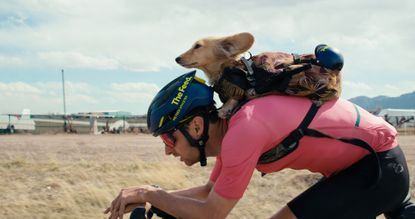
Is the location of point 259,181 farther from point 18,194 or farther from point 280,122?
point 280,122

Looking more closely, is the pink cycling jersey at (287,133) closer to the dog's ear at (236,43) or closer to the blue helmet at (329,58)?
the blue helmet at (329,58)

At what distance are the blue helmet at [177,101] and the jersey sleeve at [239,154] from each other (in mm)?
418

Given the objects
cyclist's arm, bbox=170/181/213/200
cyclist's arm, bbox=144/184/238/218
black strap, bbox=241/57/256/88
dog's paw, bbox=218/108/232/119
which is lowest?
cyclist's arm, bbox=170/181/213/200

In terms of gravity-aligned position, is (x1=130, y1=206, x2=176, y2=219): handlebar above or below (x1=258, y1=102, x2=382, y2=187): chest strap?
below

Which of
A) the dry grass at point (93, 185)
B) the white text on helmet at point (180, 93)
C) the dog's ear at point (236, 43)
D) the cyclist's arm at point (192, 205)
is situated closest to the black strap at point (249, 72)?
the white text on helmet at point (180, 93)

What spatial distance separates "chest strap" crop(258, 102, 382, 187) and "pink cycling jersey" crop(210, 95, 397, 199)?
0.02 metres

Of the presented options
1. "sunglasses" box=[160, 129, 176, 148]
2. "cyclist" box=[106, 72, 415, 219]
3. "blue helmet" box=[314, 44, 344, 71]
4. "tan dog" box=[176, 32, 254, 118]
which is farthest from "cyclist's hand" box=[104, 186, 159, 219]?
"tan dog" box=[176, 32, 254, 118]

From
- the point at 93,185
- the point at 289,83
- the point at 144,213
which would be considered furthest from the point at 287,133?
the point at 93,185

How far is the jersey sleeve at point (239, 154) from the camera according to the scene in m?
2.61

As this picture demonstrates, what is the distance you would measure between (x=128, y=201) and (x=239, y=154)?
72 centimetres

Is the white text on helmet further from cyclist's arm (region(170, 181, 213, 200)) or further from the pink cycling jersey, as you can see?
cyclist's arm (region(170, 181, 213, 200))

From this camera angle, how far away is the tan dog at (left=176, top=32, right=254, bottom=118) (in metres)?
4.76

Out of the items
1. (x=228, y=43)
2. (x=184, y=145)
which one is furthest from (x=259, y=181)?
(x=184, y=145)

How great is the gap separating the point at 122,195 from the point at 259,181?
6283 millimetres
